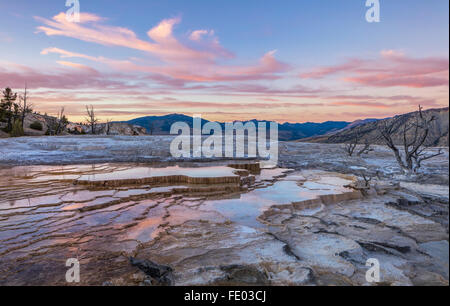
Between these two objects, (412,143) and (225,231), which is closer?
(225,231)

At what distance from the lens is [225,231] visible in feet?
14.0

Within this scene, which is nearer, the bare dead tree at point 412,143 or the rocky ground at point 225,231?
the rocky ground at point 225,231

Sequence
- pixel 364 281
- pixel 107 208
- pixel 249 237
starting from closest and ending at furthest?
1. pixel 364 281
2. pixel 249 237
3. pixel 107 208

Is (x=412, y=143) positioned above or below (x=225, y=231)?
above

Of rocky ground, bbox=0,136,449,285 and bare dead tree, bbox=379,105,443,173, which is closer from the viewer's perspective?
rocky ground, bbox=0,136,449,285

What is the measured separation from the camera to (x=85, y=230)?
4363mm

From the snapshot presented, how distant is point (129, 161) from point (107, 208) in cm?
723

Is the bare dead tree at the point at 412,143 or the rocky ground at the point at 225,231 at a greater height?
the bare dead tree at the point at 412,143

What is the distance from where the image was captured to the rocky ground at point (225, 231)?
9.60 ft

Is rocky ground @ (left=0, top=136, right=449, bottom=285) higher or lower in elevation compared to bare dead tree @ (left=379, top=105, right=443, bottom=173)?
lower

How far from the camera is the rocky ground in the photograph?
2.93 meters
